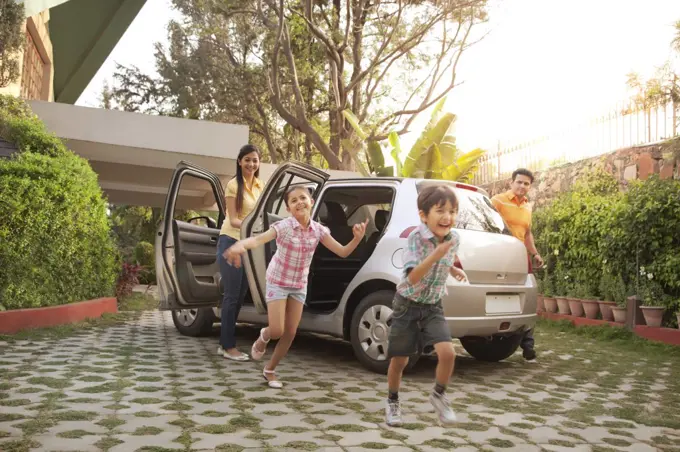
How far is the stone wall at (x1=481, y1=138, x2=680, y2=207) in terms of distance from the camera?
9.93 meters

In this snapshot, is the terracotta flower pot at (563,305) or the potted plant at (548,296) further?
the potted plant at (548,296)

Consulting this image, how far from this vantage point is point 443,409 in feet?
12.6

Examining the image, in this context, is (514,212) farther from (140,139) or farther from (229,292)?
(140,139)

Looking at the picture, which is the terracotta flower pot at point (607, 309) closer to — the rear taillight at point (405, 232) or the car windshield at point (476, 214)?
the car windshield at point (476, 214)

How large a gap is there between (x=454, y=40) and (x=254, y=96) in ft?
27.2

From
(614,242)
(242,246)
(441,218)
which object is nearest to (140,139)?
(614,242)

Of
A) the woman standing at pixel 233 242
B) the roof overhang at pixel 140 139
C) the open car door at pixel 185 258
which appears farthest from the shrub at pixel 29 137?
the woman standing at pixel 233 242

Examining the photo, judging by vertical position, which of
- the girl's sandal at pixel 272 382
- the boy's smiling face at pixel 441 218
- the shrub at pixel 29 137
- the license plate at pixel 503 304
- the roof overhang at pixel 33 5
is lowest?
the girl's sandal at pixel 272 382

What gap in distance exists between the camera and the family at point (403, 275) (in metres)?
3.85

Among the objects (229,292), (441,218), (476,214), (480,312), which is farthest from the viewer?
(229,292)

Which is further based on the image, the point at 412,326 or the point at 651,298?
the point at 651,298

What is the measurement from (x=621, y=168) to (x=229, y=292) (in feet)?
27.6

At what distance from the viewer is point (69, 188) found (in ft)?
27.6

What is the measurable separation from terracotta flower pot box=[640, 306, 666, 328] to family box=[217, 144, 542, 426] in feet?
7.91
